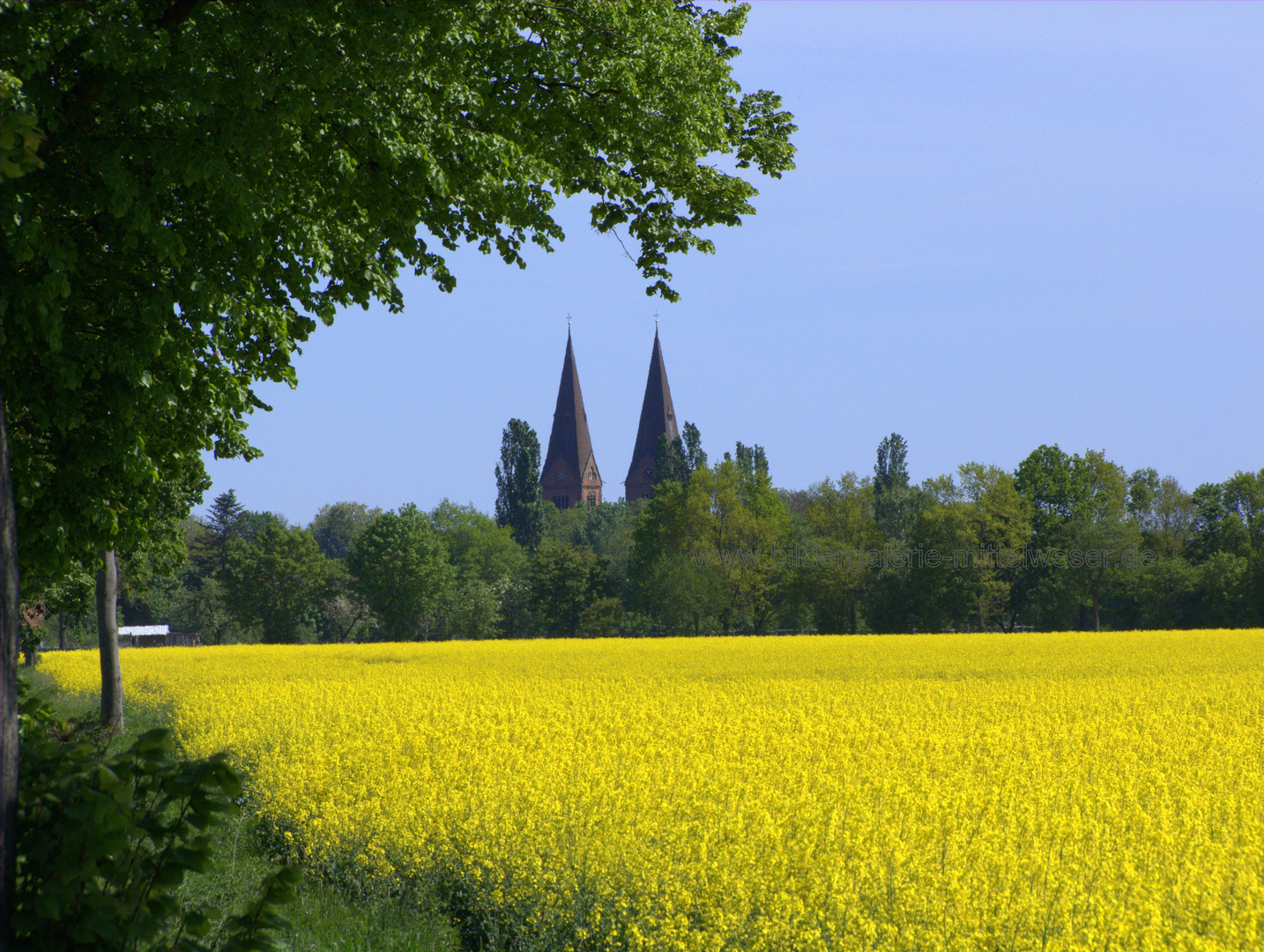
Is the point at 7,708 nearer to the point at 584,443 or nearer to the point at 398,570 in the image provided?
the point at 398,570

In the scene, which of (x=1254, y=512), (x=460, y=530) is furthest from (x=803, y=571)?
(x=460, y=530)

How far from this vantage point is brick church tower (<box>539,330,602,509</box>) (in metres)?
172

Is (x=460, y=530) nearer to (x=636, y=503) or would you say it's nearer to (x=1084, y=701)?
(x=636, y=503)

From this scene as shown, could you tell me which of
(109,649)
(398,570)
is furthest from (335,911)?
(398,570)

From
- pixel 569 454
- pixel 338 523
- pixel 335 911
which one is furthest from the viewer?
pixel 569 454

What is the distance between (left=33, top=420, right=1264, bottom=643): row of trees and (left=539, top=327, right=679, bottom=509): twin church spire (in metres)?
82.1

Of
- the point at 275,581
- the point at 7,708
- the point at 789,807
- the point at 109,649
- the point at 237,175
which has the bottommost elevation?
the point at 789,807

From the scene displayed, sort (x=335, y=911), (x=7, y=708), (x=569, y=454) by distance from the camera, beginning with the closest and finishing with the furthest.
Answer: (x=7, y=708) < (x=335, y=911) < (x=569, y=454)

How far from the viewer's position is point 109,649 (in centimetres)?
1909

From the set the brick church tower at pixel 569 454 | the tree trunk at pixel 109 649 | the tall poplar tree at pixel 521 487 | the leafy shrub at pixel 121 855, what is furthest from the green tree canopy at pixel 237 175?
the brick church tower at pixel 569 454

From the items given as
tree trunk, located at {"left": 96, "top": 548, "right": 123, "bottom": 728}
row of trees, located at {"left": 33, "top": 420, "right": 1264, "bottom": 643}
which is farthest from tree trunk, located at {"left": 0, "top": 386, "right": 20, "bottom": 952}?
row of trees, located at {"left": 33, "top": 420, "right": 1264, "bottom": 643}

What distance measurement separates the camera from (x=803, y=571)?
73375 mm

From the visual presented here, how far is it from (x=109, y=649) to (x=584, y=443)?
15603 cm

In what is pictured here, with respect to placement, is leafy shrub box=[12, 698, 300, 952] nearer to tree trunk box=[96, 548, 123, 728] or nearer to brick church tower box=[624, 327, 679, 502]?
tree trunk box=[96, 548, 123, 728]
